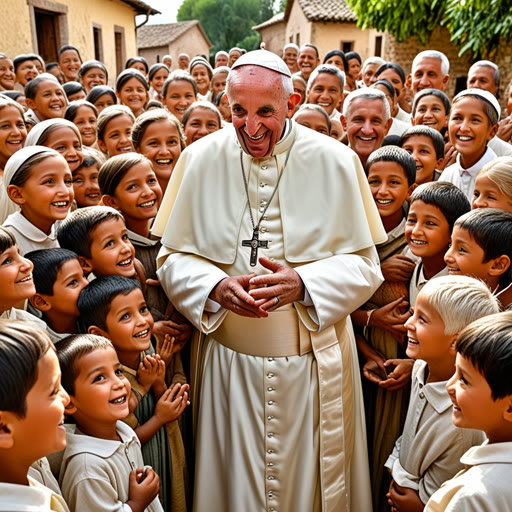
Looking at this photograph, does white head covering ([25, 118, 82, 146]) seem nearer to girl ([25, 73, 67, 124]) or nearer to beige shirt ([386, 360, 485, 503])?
girl ([25, 73, 67, 124])

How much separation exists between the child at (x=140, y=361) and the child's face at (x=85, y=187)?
157cm

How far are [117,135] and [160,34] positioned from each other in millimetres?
34015

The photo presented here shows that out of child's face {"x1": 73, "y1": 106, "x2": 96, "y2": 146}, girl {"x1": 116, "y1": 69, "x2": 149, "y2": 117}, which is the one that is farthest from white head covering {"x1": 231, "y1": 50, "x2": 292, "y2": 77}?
girl {"x1": 116, "y1": 69, "x2": 149, "y2": 117}

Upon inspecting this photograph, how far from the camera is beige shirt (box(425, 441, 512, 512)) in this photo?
1.55 meters

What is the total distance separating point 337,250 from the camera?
8.88 ft

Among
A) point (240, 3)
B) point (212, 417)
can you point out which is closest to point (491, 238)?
point (212, 417)

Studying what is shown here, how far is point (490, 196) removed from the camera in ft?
9.81

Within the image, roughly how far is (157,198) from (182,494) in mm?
1661

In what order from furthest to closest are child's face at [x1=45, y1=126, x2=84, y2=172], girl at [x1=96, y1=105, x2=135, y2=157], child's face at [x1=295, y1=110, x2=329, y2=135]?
child's face at [x1=295, y1=110, x2=329, y2=135]
girl at [x1=96, y1=105, x2=135, y2=157]
child's face at [x1=45, y1=126, x2=84, y2=172]

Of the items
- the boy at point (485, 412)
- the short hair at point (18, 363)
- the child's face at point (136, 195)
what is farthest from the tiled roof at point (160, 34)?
the boy at point (485, 412)

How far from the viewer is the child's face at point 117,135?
455cm

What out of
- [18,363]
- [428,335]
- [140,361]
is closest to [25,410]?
[18,363]

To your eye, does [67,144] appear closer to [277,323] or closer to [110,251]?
[110,251]

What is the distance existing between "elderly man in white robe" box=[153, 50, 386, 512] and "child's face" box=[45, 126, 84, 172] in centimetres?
137
